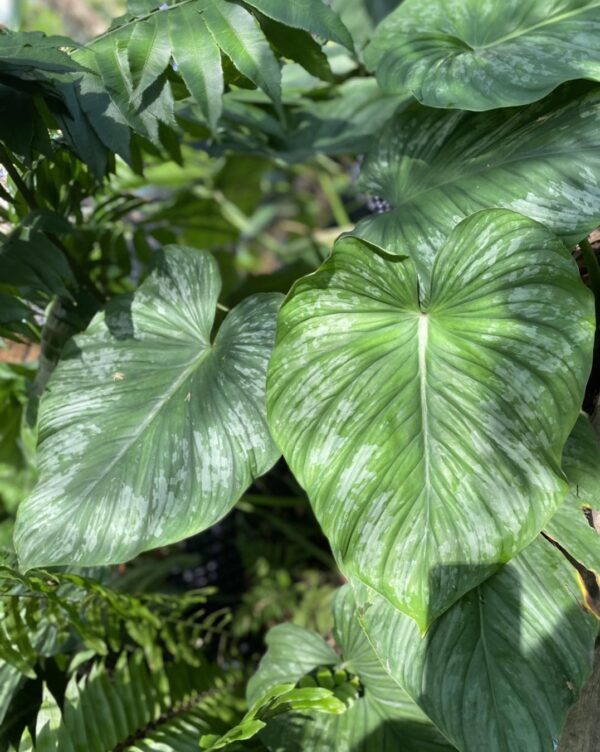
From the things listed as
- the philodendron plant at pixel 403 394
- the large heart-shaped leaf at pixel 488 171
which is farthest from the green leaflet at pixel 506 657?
the large heart-shaped leaf at pixel 488 171

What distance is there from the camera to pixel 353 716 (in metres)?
0.95

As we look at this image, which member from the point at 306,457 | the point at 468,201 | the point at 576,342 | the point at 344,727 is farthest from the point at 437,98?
the point at 344,727

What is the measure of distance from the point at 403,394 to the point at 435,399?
0.12 ft

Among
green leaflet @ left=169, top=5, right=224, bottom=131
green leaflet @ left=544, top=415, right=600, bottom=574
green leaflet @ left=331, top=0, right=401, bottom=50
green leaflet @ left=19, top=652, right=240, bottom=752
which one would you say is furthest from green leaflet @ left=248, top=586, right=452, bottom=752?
green leaflet @ left=331, top=0, right=401, bottom=50

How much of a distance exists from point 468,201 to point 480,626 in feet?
1.72

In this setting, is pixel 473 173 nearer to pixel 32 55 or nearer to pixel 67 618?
pixel 32 55

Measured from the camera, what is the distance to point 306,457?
0.79 m

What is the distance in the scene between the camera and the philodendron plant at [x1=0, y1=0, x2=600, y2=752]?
2.39ft

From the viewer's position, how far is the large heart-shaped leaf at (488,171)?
33.6 inches

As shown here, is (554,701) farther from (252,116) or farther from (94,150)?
(252,116)

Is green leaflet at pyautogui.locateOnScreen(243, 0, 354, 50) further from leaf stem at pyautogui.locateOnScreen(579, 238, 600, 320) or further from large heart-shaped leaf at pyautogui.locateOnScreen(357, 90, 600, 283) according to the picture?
leaf stem at pyautogui.locateOnScreen(579, 238, 600, 320)

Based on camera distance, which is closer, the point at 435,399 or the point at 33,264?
the point at 435,399

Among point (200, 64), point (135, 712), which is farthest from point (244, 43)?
point (135, 712)

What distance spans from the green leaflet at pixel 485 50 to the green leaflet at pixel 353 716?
0.72 m
